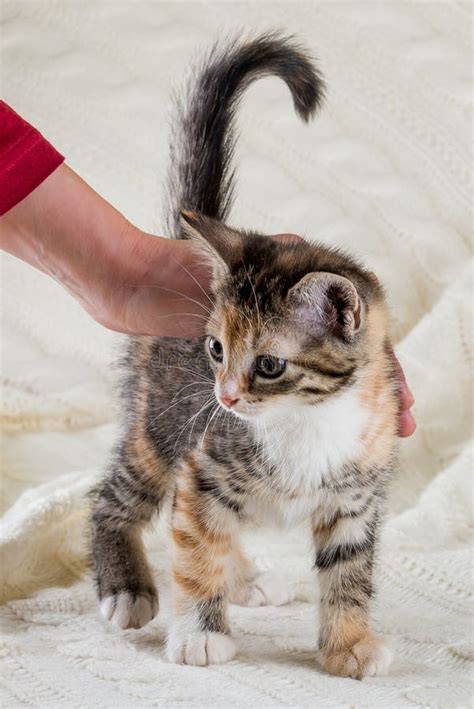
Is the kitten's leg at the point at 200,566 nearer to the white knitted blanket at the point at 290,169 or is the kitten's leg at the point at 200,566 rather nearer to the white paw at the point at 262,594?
the white paw at the point at 262,594

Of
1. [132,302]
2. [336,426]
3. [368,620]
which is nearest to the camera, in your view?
[336,426]

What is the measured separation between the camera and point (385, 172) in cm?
276

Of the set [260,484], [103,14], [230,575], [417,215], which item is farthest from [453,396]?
[103,14]

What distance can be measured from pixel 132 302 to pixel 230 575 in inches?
18.1

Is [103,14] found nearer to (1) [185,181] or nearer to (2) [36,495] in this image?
(1) [185,181]

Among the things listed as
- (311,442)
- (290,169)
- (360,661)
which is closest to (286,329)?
(311,442)

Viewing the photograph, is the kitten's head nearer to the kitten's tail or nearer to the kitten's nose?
the kitten's nose

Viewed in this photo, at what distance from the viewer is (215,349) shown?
151 cm

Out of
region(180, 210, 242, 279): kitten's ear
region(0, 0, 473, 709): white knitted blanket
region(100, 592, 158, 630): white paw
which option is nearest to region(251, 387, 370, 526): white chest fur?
region(180, 210, 242, 279): kitten's ear

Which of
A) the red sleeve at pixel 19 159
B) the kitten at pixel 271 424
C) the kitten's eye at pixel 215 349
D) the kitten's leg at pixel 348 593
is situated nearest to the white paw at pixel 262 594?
the kitten at pixel 271 424

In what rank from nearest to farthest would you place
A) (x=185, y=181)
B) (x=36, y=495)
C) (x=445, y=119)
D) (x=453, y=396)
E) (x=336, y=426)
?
(x=336, y=426), (x=185, y=181), (x=36, y=495), (x=453, y=396), (x=445, y=119)

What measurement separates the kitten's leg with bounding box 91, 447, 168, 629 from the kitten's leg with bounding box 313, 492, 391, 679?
32 cm

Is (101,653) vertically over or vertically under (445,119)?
under

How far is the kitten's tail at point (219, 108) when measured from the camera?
5.80 feet
